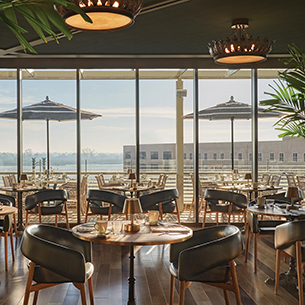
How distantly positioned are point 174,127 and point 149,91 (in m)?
0.92

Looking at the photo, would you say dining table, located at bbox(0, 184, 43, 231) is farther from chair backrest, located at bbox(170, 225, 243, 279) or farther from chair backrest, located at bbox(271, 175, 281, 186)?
chair backrest, located at bbox(271, 175, 281, 186)

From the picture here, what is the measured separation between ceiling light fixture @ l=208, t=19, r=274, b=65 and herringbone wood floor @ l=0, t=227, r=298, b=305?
284 cm

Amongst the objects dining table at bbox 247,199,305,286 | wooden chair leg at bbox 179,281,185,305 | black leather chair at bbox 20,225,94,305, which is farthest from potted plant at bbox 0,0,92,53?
dining table at bbox 247,199,305,286

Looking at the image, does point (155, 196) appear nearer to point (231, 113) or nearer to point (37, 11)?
point (231, 113)

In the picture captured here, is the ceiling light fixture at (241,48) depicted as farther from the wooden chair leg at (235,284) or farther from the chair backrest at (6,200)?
the chair backrest at (6,200)

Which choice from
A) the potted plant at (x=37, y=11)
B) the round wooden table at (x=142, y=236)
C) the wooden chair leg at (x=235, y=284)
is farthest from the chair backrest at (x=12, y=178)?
the potted plant at (x=37, y=11)

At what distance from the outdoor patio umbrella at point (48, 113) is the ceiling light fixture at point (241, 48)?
10.7ft

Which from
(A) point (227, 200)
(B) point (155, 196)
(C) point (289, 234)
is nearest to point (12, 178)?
(B) point (155, 196)

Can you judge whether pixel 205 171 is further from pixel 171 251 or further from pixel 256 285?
pixel 171 251

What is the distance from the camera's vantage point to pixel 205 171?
764 centimetres

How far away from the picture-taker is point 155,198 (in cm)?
596

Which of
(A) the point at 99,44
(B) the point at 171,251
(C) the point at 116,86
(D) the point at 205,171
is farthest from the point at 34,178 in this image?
(B) the point at 171,251

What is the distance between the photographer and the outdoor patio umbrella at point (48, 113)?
736cm

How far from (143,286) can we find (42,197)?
2.57 metres
